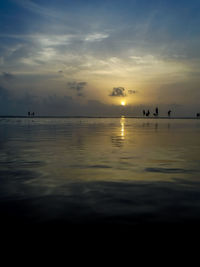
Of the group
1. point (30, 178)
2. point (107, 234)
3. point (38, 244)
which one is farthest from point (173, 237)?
point (30, 178)

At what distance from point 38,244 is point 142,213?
2590mm

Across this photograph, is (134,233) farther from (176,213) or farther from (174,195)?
(174,195)

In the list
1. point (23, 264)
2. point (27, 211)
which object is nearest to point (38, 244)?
point (23, 264)

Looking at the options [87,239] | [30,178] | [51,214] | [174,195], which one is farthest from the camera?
[30,178]

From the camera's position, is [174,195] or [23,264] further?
[174,195]

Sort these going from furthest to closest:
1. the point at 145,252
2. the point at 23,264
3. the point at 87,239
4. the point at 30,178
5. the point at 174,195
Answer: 1. the point at 30,178
2. the point at 174,195
3. the point at 87,239
4. the point at 145,252
5. the point at 23,264

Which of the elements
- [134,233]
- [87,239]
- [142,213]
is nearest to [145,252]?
[134,233]

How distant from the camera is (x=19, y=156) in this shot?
48.8ft

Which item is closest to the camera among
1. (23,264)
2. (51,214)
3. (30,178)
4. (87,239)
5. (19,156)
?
(23,264)

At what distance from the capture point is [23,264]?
394cm

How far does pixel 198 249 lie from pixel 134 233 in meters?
1.19

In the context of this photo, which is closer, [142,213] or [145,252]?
[145,252]

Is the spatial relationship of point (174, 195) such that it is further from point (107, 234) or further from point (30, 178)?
point (30, 178)

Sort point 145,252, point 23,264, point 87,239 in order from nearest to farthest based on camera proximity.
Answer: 1. point 23,264
2. point 145,252
3. point 87,239
